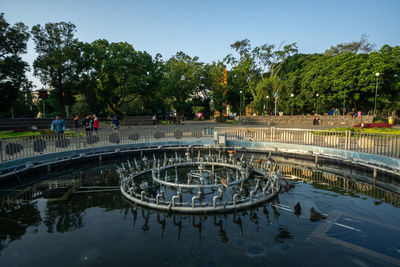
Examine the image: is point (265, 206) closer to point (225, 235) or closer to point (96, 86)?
point (225, 235)

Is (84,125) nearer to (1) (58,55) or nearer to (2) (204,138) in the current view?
(2) (204,138)

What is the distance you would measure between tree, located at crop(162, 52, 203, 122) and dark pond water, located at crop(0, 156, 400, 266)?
122 ft

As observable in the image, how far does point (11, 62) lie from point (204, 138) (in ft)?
107

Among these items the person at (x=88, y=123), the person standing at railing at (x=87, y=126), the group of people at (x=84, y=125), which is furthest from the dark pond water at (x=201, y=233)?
the person at (x=88, y=123)

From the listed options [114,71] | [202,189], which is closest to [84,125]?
[202,189]

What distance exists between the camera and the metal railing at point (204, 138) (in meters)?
12.7

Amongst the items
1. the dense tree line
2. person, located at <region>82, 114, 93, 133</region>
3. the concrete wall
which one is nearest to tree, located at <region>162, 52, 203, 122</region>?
the dense tree line

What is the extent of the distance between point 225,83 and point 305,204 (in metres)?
47.5

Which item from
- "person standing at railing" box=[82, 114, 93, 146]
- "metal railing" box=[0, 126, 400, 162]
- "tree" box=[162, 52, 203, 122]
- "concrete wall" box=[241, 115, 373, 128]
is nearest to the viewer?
"metal railing" box=[0, 126, 400, 162]

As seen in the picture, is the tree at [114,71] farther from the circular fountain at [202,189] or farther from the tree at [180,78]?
the circular fountain at [202,189]

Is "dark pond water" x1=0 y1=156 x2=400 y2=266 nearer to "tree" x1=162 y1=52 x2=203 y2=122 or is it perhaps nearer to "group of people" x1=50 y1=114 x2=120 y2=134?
"group of people" x1=50 y1=114 x2=120 y2=134

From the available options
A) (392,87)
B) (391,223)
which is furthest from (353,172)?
(392,87)

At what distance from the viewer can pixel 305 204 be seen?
884 centimetres

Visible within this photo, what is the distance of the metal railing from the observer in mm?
12742
